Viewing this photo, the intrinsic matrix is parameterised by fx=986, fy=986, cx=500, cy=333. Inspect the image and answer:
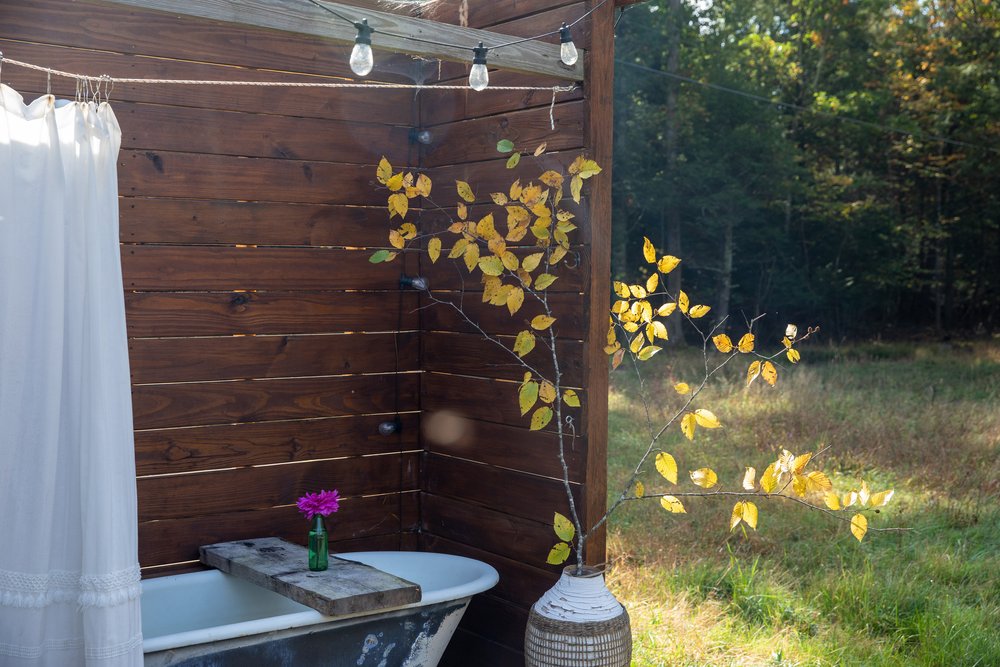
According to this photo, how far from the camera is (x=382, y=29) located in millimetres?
2508

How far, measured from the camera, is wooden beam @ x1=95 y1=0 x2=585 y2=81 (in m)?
2.24

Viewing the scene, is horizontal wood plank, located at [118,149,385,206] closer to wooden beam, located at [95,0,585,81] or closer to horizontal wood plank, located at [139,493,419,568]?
wooden beam, located at [95,0,585,81]

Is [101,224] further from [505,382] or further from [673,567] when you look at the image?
[673,567]

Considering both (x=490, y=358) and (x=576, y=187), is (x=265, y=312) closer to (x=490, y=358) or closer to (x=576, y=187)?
(x=490, y=358)

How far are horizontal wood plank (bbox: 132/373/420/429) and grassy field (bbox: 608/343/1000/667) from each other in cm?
126

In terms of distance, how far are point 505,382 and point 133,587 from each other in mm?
1405

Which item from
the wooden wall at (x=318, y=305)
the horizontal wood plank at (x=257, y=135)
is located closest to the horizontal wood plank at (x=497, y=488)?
the wooden wall at (x=318, y=305)

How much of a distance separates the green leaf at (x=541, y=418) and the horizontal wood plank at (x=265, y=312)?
877 mm

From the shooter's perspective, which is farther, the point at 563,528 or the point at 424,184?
the point at 424,184

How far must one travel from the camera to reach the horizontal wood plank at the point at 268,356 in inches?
122

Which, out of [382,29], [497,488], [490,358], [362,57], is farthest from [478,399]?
[362,57]

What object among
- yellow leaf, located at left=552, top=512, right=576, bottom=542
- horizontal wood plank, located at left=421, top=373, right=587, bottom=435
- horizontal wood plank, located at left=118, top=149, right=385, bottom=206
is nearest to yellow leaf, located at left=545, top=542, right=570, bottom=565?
yellow leaf, located at left=552, top=512, right=576, bottom=542

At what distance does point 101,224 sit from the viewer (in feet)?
7.23

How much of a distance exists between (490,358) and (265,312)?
767 mm
